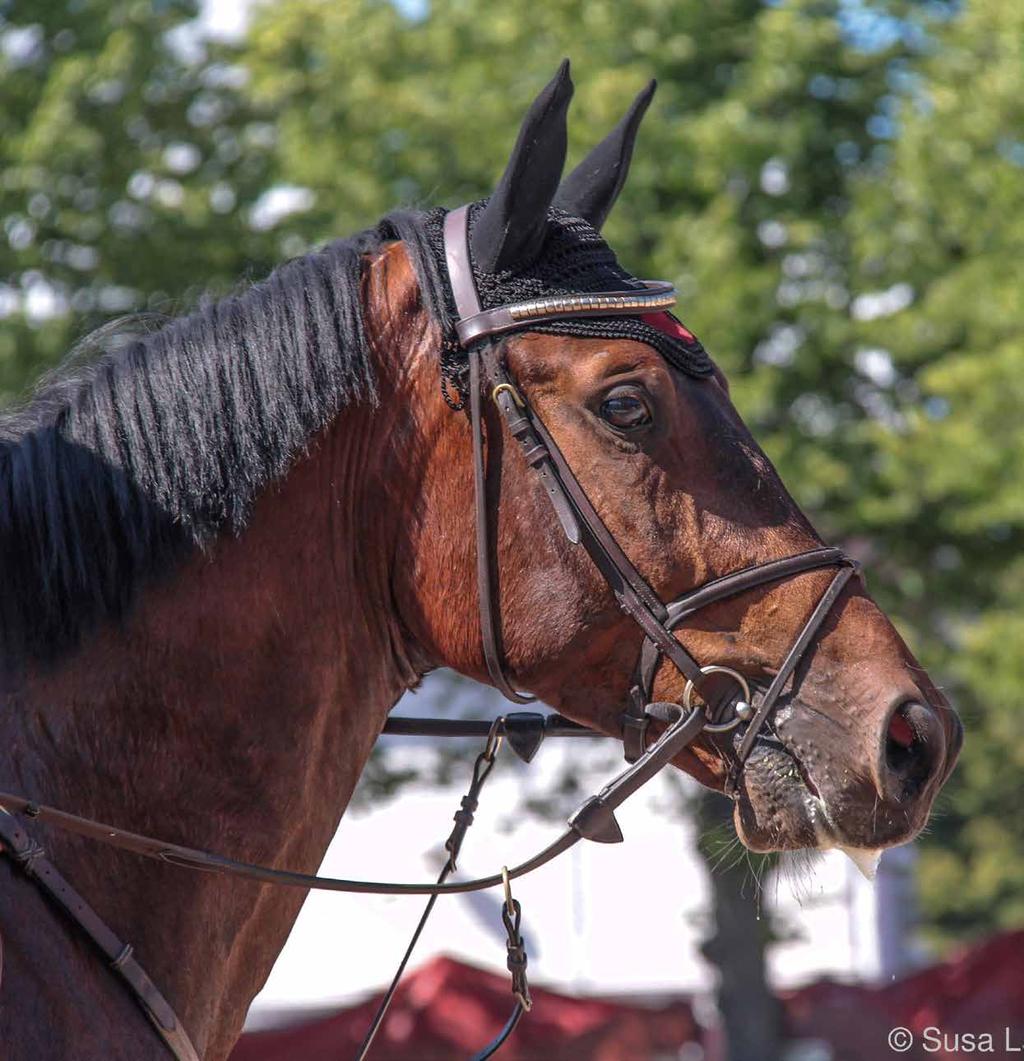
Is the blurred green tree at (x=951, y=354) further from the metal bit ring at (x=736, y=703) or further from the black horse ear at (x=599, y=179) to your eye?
the metal bit ring at (x=736, y=703)

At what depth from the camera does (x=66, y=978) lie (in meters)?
2.35

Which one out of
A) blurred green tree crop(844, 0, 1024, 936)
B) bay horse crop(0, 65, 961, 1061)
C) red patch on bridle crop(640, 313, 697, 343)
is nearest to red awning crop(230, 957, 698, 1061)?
blurred green tree crop(844, 0, 1024, 936)

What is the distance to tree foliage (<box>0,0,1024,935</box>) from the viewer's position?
11.1 m

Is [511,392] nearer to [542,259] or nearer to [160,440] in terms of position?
[542,259]

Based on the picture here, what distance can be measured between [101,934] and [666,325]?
1494mm

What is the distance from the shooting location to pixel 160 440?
263cm

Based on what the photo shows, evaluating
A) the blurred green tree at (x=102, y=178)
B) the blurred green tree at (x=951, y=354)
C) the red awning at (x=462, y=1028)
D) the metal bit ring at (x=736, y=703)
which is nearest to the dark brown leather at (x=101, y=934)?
the metal bit ring at (x=736, y=703)

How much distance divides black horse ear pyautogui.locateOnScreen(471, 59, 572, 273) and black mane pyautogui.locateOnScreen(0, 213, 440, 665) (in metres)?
0.13

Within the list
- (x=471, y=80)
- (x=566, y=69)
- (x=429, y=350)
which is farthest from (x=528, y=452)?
(x=471, y=80)

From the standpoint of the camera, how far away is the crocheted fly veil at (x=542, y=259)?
275 centimetres

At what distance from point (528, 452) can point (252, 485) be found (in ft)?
1.66

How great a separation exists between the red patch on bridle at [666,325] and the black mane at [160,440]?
0.41m

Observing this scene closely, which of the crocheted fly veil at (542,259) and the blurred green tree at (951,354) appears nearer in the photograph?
the crocheted fly veil at (542,259)

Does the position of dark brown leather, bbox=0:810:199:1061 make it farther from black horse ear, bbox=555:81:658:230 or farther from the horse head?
black horse ear, bbox=555:81:658:230
